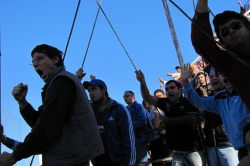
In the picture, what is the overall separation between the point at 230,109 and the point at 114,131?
1602mm

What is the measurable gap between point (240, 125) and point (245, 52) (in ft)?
1.81

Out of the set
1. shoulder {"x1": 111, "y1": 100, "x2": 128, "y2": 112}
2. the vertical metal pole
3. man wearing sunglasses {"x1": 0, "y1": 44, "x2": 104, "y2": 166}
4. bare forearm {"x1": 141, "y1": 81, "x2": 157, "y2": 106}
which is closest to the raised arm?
bare forearm {"x1": 141, "y1": 81, "x2": 157, "y2": 106}

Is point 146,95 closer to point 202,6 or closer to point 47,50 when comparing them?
point 47,50

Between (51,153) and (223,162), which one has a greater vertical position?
(51,153)

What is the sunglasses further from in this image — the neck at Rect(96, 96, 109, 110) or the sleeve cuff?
the neck at Rect(96, 96, 109, 110)

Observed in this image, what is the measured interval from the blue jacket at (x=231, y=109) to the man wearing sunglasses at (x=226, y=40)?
0.38 meters

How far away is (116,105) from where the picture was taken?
3449 millimetres

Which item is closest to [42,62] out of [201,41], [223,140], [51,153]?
[51,153]

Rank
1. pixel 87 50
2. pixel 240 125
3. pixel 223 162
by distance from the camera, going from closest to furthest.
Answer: pixel 240 125 < pixel 223 162 < pixel 87 50

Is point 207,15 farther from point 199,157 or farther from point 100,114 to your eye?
point 199,157

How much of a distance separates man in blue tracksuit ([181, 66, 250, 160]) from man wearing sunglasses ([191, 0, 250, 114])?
0.39 m

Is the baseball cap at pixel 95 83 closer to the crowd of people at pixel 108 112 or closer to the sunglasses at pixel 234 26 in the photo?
the crowd of people at pixel 108 112

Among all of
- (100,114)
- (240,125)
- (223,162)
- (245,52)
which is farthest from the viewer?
(100,114)

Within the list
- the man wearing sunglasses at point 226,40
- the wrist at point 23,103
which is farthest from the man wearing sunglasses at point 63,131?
the man wearing sunglasses at point 226,40
